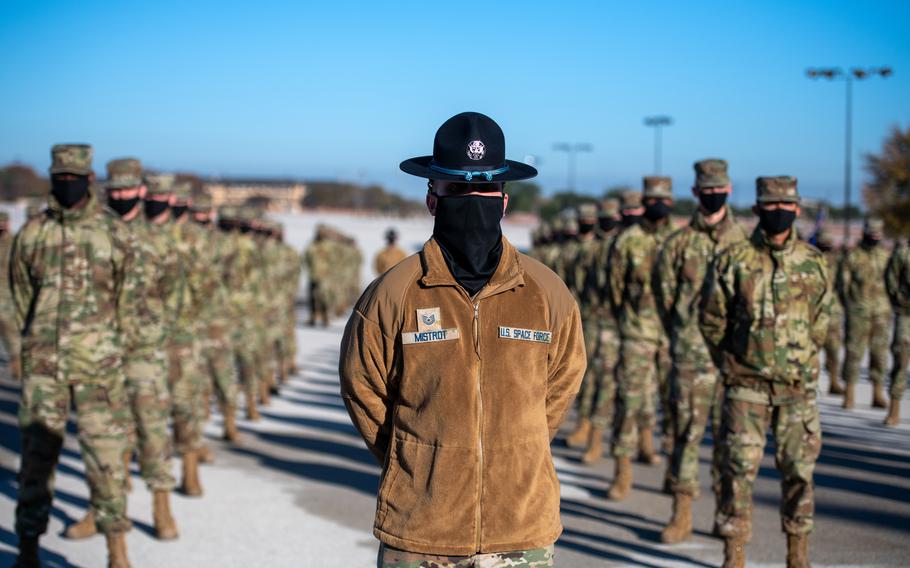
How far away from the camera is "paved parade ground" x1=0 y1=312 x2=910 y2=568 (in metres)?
6.56

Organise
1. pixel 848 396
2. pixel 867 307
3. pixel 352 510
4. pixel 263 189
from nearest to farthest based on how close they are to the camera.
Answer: pixel 352 510, pixel 848 396, pixel 867 307, pixel 263 189

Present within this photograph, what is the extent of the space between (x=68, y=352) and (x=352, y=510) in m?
2.94

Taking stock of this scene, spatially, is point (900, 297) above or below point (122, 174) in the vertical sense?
below

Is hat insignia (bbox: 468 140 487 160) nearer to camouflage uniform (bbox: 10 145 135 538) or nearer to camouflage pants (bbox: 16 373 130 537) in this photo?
camouflage uniform (bbox: 10 145 135 538)

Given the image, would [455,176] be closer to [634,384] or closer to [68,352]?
[68,352]

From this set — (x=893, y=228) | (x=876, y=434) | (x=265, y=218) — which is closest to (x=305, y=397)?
(x=265, y=218)

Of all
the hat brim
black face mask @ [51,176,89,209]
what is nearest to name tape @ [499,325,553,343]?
the hat brim

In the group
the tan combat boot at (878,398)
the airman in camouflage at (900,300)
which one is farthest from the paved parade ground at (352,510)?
the tan combat boot at (878,398)

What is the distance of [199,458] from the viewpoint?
9.45 meters

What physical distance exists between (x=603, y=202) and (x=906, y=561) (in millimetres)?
5682

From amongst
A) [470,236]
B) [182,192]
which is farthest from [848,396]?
[470,236]

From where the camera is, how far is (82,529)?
7.03 meters

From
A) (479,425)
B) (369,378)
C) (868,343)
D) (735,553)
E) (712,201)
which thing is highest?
(712,201)

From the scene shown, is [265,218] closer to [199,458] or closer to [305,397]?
[305,397]
